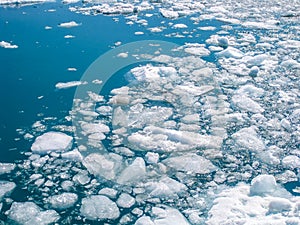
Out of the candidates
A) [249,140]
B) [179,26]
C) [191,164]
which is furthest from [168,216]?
[179,26]

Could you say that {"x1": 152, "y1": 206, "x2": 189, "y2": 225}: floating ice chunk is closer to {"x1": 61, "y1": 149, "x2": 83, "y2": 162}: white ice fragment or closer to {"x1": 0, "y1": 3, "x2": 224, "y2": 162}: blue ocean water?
{"x1": 61, "y1": 149, "x2": 83, "y2": 162}: white ice fragment

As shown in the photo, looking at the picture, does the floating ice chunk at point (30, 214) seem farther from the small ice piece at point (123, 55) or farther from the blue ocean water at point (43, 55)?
the small ice piece at point (123, 55)

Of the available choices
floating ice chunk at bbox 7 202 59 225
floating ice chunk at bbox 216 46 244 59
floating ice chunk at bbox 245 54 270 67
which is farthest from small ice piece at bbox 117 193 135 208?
floating ice chunk at bbox 216 46 244 59

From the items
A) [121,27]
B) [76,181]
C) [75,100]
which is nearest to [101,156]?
[76,181]

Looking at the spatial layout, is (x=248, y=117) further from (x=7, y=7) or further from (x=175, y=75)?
(x=7, y=7)

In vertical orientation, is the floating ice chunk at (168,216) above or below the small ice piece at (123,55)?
below

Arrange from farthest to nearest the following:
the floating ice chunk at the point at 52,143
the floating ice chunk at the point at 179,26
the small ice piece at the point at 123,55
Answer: the floating ice chunk at the point at 179,26 < the small ice piece at the point at 123,55 < the floating ice chunk at the point at 52,143

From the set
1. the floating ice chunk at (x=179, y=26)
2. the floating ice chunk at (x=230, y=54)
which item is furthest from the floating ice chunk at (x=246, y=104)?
the floating ice chunk at (x=179, y=26)
